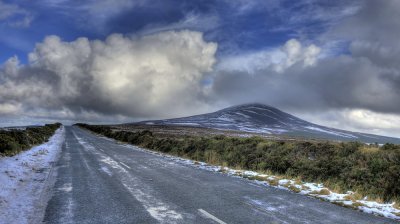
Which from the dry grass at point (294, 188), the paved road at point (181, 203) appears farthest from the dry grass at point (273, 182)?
the paved road at point (181, 203)

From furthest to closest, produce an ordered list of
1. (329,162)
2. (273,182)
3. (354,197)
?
(329,162) → (273,182) → (354,197)

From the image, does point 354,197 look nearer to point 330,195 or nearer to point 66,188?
point 330,195

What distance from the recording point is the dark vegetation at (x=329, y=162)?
40.3 feet

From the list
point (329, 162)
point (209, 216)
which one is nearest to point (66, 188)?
point (209, 216)

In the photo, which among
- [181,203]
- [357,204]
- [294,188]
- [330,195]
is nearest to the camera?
[181,203]

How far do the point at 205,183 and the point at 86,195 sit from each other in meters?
4.66

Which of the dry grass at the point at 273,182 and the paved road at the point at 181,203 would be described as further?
the dry grass at the point at 273,182

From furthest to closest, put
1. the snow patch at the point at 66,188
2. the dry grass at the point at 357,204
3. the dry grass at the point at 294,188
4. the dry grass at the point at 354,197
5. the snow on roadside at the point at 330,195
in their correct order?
the dry grass at the point at 294,188 < the snow patch at the point at 66,188 < the dry grass at the point at 354,197 < the dry grass at the point at 357,204 < the snow on roadside at the point at 330,195

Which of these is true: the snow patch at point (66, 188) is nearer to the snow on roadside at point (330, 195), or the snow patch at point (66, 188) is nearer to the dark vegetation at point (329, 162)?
the snow on roadside at point (330, 195)

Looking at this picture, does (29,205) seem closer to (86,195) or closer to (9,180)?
(86,195)

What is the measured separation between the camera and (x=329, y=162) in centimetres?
1559

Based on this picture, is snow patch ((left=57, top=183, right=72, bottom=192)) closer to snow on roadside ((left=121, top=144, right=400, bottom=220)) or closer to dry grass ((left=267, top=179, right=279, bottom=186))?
snow on roadside ((left=121, top=144, right=400, bottom=220))

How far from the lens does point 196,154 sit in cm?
2636

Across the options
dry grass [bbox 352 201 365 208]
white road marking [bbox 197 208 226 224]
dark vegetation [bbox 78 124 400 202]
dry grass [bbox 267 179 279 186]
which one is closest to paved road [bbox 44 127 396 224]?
white road marking [bbox 197 208 226 224]
